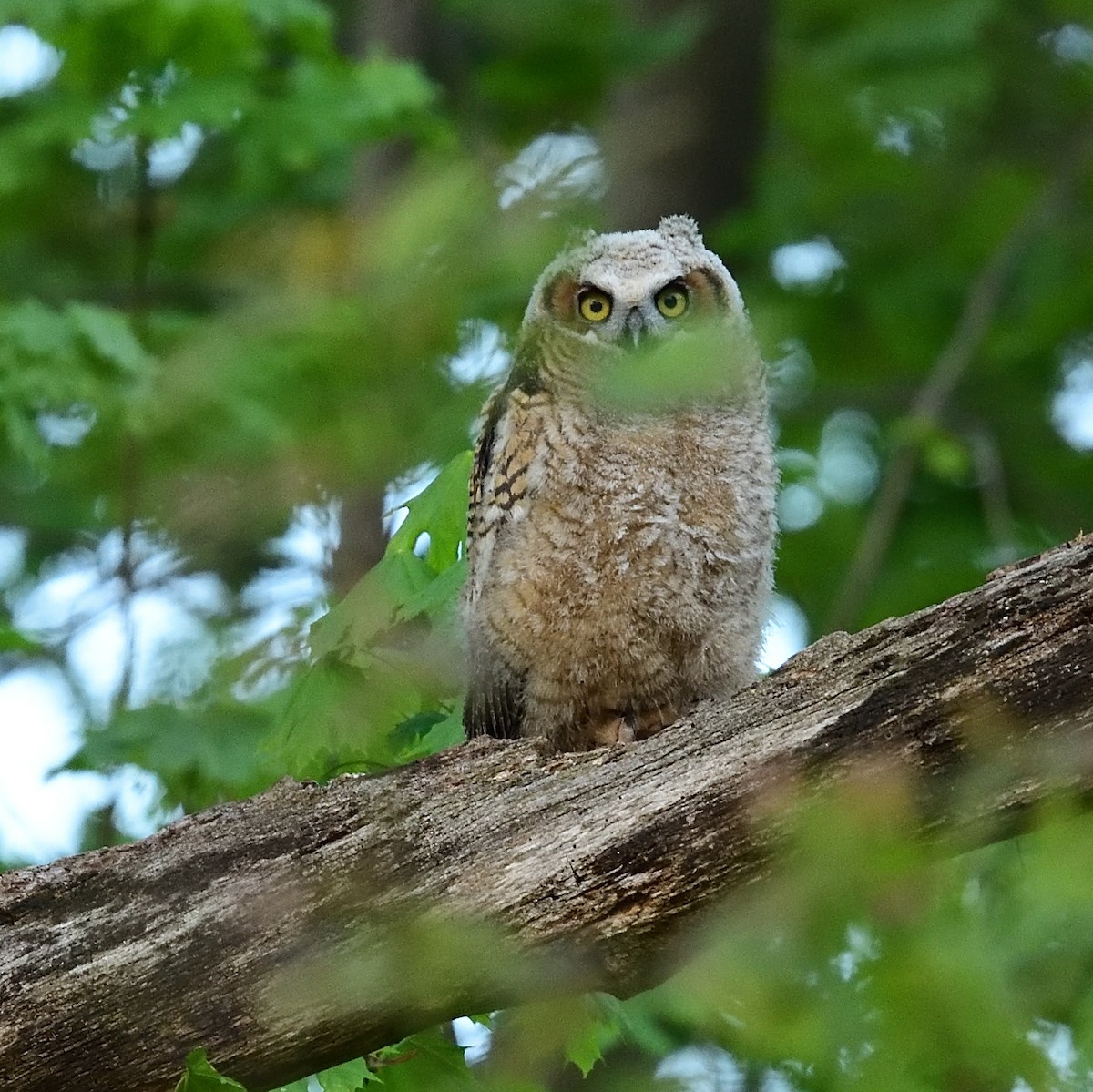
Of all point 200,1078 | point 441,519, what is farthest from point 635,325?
point 200,1078

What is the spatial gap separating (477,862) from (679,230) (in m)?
1.96

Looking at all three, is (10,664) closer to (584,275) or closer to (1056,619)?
(584,275)

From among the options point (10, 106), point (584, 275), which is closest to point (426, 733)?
point (584, 275)

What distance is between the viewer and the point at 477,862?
2520 mm

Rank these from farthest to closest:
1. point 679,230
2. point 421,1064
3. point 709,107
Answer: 1. point 709,107
2. point 679,230
3. point 421,1064

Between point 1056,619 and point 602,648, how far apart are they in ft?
4.65

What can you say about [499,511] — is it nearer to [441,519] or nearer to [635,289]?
[441,519]

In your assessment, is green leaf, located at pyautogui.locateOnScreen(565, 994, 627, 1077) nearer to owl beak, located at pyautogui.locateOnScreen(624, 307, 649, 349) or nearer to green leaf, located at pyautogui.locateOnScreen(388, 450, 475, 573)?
green leaf, located at pyautogui.locateOnScreen(388, 450, 475, 573)

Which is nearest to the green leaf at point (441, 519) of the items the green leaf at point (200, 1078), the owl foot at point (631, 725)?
the owl foot at point (631, 725)

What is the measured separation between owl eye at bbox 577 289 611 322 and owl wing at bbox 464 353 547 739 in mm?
196

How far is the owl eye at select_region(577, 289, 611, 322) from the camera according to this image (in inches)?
143

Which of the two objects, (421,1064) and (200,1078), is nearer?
(200,1078)

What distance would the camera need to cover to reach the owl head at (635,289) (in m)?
3.56

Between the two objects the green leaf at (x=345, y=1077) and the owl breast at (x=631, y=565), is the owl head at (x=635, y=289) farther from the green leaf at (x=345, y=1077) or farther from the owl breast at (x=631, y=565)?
the green leaf at (x=345, y=1077)
